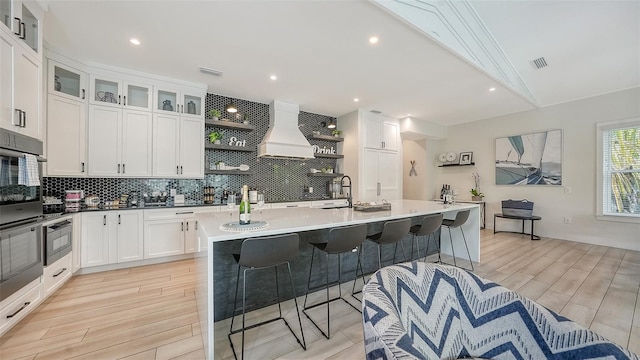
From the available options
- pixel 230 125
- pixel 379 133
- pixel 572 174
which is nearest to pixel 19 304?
pixel 230 125

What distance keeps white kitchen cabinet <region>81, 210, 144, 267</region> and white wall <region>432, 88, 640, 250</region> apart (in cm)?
727

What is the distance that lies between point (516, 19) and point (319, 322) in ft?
13.2

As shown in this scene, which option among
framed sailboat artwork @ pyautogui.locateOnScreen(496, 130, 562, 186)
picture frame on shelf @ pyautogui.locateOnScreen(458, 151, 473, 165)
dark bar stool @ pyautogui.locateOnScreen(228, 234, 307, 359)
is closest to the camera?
dark bar stool @ pyautogui.locateOnScreen(228, 234, 307, 359)

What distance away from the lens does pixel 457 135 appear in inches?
257

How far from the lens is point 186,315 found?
7.08 ft

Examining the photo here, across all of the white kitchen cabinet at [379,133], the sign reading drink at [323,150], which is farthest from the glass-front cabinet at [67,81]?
the white kitchen cabinet at [379,133]

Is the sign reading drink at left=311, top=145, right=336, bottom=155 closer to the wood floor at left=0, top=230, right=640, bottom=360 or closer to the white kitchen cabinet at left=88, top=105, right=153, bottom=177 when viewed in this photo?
the white kitchen cabinet at left=88, top=105, right=153, bottom=177

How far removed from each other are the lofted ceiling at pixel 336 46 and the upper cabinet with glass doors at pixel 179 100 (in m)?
0.23

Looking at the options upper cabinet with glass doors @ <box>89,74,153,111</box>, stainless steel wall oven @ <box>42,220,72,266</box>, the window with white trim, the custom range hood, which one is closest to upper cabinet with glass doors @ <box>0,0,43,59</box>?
upper cabinet with glass doors @ <box>89,74,153,111</box>

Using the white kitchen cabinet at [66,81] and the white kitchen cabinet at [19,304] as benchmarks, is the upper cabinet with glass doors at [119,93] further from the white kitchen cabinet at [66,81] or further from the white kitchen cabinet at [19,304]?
the white kitchen cabinet at [19,304]

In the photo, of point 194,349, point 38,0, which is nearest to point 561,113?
point 194,349

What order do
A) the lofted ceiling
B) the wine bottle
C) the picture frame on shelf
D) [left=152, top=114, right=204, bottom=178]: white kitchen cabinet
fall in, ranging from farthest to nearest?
the picture frame on shelf < [left=152, top=114, right=204, bottom=178]: white kitchen cabinet < the lofted ceiling < the wine bottle

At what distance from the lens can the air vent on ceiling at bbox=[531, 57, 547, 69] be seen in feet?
11.5

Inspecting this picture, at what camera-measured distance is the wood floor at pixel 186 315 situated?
1.71 m
